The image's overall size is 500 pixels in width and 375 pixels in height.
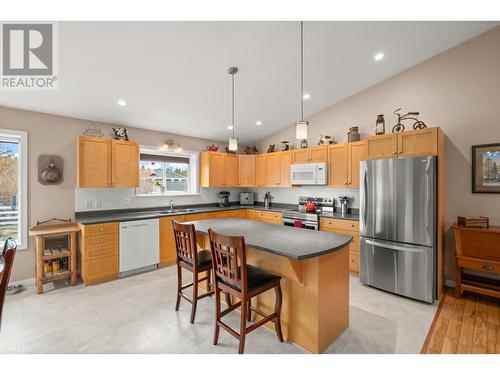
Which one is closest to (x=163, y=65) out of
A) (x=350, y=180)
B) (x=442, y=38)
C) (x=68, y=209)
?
(x=68, y=209)

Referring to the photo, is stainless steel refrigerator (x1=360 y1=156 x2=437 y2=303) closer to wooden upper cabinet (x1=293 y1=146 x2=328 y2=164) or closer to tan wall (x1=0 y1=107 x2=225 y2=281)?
wooden upper cabinet (x1=293 y1=146 x2=328 y2=164)

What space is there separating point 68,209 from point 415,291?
16.3ft

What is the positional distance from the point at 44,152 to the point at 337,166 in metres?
4.59

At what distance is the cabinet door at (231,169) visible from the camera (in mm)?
5316

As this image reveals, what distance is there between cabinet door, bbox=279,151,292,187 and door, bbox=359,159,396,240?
1763 mm

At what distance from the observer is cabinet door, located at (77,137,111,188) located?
342cm

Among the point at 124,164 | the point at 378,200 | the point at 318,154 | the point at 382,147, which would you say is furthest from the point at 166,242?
the point at 382,147

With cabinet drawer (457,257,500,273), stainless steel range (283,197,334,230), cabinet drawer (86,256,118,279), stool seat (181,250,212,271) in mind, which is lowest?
cabinet drawer (86,256,118,279)

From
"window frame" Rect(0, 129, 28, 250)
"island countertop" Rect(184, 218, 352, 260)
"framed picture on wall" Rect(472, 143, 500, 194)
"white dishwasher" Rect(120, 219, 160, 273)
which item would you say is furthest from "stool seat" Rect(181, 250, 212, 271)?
"framed picture on wall" Rect(472, 143, 500, 194)

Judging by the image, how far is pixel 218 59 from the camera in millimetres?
2812

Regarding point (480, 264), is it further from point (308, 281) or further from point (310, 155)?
point (310, 155)

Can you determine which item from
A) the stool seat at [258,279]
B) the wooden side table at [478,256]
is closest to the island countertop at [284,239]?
the stool seat at [258,279]

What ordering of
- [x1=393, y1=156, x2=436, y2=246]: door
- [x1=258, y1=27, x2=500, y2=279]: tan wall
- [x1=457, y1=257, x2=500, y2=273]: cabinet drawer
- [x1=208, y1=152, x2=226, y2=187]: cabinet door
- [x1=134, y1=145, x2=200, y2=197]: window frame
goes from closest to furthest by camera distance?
[x1=457, y1=257, x2=500, y2=273]: cabinet drawer < [x1=393, y1=156, x2=436, y2=246]: door < [x1=258, y1=27, x2=500, y2=279]: tan wall < [x1=134, y1=145, x2=200, y2=197]: window frame < [x1=208, y1=152, x2=226, y2=187]: cabinet door

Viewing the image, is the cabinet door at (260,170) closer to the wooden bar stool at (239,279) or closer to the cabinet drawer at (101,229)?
the cabinet drawer at (101,229)
